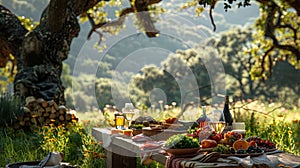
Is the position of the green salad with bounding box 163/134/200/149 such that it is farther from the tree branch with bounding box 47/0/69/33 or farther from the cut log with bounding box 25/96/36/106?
the tree branch with bounding box 47/0/69/33

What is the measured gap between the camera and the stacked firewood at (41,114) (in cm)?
590

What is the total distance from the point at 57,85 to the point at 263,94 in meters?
17.4

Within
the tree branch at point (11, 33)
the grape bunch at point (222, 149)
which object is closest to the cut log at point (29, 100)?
the tree branch at point (11, 33)

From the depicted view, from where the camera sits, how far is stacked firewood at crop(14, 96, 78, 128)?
232 inches

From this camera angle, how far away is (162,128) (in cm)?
344

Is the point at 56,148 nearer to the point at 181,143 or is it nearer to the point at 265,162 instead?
the point at 181,143

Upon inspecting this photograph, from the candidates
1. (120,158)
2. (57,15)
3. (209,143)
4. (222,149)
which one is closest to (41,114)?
(57,15)

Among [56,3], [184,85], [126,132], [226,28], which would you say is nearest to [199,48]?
[184,85]

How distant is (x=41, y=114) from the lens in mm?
5988

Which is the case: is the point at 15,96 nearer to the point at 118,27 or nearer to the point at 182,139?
the point at 182,139

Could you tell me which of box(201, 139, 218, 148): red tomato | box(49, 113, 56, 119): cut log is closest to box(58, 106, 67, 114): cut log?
box(49, 113, 56, 119): cut log

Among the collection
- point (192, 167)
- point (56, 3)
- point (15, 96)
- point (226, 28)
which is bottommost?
point (192, 167)

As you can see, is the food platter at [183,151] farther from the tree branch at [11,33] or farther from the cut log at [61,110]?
the tree branch at [11,33]

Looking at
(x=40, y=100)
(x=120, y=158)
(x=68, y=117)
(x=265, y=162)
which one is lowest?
(x=120, y=158)
